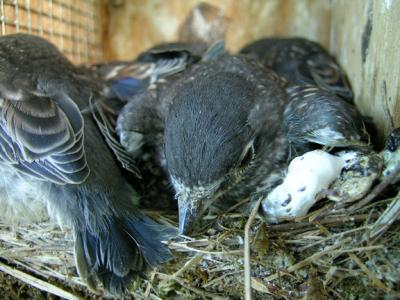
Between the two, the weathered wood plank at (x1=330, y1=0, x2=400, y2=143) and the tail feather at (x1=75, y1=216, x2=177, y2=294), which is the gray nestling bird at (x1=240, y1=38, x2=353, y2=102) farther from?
the tail feather at (x1=75, y1=216, x2=177, y2=294)

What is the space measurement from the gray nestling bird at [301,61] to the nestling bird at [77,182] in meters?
1.00

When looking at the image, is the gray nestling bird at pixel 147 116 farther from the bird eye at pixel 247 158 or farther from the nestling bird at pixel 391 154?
the nestling bird at pixel 391 154

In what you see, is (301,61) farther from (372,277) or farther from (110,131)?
(372,277)

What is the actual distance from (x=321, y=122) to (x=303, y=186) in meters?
0.27

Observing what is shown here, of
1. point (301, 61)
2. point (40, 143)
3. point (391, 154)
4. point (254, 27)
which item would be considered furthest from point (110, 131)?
point (254, 27)

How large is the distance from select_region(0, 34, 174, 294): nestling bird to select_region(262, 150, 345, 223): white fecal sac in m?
0.33

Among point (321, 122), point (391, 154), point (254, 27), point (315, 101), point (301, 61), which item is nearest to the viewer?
point (391, 154)

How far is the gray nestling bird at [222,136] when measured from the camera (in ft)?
4.32

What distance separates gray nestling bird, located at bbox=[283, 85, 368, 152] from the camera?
1.46 metres

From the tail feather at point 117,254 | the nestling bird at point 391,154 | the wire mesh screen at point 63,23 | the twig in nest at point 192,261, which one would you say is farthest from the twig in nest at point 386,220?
the wire mesh screen at point 63,23

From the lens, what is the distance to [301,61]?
2248mm

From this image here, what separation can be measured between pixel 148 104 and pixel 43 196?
56cm

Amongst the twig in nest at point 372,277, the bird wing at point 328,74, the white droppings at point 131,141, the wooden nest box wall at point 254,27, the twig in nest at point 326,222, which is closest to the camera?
the twig in nest at point 372,277

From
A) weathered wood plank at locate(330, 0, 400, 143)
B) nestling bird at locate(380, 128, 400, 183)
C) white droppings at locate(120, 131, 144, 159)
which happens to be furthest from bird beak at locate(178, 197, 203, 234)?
weathered wood plank at locate(330, 0, 400, 143)
